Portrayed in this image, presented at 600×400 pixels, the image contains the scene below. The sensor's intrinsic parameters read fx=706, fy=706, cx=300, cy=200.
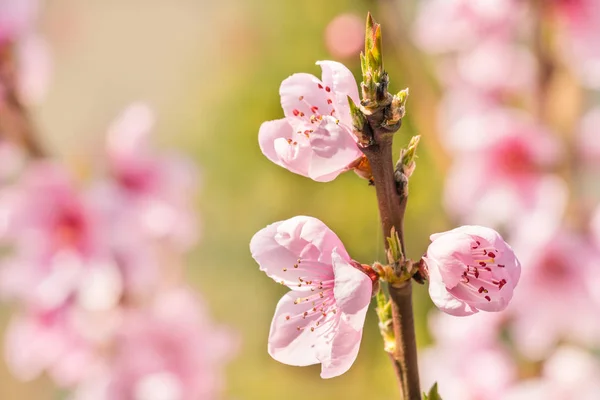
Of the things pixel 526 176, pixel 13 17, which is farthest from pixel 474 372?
pixel 13 17

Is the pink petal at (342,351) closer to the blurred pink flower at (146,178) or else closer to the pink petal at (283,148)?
the pink petal at (283,148)

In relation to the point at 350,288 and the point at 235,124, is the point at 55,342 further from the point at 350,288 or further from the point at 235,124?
the point at 235,124

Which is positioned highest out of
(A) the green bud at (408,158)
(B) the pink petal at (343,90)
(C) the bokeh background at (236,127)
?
(B) the pink petal at (343,90)

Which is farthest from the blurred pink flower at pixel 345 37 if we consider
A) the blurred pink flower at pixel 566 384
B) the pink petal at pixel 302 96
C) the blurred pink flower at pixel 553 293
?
the pink petal at pixel 302 96

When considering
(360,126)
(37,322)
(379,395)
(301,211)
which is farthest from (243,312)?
(360,126)

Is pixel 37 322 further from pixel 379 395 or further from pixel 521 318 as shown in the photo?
pixel 379 395
